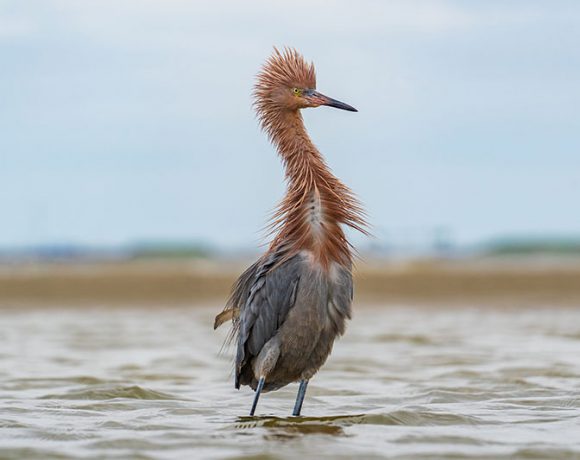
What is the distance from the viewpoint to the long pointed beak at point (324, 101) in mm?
8859

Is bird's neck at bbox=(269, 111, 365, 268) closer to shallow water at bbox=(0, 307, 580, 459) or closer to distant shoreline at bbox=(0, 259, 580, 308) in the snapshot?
shallow water at bbox=(0, 307, 580, 459)

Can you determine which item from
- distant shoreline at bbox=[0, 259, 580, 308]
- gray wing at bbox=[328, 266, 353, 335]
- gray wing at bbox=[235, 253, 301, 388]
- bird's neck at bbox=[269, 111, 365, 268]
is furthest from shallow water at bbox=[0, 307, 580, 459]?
distant shoreline at bbox=[0, 259, 580, 308]

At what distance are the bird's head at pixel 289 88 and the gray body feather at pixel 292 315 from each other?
1.24m

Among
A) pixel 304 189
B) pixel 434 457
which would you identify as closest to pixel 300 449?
pixel 434 457

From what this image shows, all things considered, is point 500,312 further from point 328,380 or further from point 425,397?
point 425,397

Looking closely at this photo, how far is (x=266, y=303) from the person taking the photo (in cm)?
835

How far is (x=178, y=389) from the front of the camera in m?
10.8

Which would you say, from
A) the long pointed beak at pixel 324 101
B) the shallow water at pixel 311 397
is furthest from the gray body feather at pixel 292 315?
the long pointed beak at pixel 324 101

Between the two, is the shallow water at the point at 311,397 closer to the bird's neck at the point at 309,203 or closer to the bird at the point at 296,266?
the bird at the point at 296,266

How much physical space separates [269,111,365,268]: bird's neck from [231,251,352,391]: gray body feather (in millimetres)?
115

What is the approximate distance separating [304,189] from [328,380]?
3.44m

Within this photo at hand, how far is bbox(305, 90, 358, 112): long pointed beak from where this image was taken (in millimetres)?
8859

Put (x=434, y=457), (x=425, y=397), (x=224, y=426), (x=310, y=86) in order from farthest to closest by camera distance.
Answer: (x=425, y=397), (x=310, y=86), (x=224, y=426), (x=434, y=457)

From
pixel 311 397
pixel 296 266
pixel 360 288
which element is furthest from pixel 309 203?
pixel 360 288
